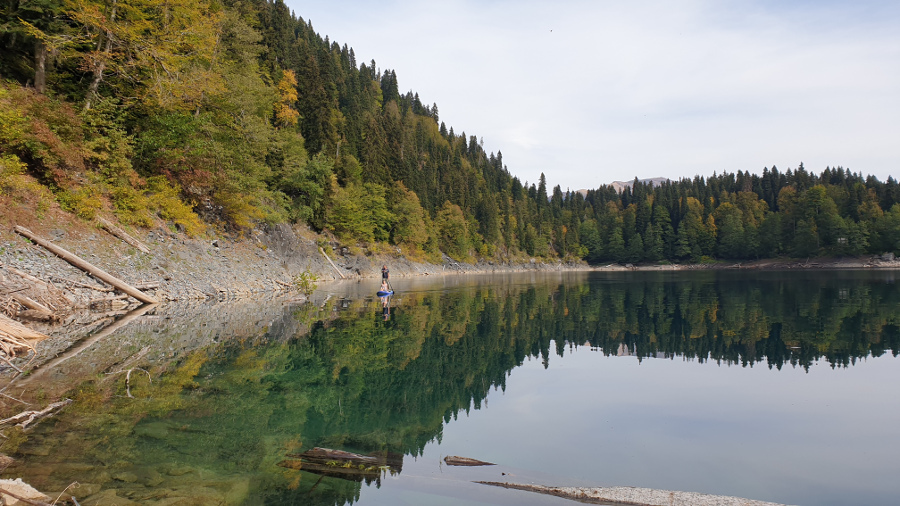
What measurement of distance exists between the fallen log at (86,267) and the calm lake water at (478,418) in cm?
463

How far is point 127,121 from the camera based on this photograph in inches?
1071

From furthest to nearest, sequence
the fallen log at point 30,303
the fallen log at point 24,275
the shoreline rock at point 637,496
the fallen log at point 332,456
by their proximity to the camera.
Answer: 1. the fallen log at point 24,275
2. the fallen log at point 30,303
3. the fallen log at point 332,456
4. the shoreline rock at point 637,496

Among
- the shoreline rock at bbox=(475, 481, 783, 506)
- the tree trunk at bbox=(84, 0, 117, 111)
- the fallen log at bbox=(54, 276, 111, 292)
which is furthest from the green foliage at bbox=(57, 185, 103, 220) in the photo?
the shoreline rock at bbox=(475, 481, 783, 506)

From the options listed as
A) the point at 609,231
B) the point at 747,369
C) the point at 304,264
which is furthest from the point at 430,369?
the point at 609,231

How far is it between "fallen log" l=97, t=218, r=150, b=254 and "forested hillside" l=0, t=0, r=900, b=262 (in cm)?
65

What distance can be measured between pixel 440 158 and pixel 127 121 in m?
106

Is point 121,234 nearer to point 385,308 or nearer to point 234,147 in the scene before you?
point 385,308

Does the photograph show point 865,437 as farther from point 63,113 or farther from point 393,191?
point 393,191

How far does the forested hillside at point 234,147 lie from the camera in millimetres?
22391

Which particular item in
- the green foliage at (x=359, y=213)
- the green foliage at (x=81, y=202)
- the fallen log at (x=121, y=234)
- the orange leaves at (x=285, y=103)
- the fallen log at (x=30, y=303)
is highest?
the orange leaves at (x=285, y=103)

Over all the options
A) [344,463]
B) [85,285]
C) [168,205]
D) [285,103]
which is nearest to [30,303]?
[85,285]

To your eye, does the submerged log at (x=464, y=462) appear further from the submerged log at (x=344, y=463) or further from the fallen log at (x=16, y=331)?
the fallen log at (x=16, y=331)

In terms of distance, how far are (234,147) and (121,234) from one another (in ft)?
47.6

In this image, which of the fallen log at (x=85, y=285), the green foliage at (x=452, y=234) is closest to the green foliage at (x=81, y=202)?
the fallen log at (x=85, y=285)
